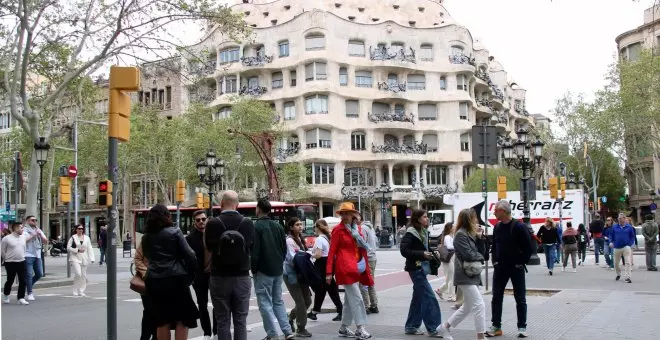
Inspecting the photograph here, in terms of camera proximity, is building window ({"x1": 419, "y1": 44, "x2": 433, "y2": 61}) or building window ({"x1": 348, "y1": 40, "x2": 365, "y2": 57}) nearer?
building window ({"x1": 348, "y1": 40, "x2": 365, "y2": 57})

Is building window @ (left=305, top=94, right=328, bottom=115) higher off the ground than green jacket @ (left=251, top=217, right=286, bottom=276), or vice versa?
building window @ (left=305, top=94, right=328, bottom=115)

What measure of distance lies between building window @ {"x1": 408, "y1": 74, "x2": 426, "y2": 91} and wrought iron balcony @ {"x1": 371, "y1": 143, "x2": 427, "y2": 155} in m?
5.46

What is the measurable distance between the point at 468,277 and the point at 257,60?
2240 inches

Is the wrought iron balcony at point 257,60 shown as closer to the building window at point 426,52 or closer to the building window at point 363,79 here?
the building window at point 363,79

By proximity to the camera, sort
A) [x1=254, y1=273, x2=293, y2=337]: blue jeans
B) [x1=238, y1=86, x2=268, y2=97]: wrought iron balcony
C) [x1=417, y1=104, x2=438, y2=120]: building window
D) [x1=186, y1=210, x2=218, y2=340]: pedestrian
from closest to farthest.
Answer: [x1=186, y1=210, x2=218, y2=340]: pedestrian, [x1=254, y1=273, x2=293, y2=337]: blue jeans, [x1=238, y1=86, x2=268, y2=97]: wrought iron balcony, [x1=417, y1=104, x2=438, y2=120]: building window

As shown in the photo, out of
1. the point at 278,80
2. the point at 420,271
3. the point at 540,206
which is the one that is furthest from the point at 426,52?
the point at 420,271

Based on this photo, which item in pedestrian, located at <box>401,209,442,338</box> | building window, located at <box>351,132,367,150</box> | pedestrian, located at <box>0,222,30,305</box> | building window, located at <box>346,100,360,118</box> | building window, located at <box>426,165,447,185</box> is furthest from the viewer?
building window, located at <box>426,165,447,185</box>

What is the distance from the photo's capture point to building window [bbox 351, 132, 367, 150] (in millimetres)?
63125

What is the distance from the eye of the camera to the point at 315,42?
62281 millimetres

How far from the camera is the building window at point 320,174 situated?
201 feet

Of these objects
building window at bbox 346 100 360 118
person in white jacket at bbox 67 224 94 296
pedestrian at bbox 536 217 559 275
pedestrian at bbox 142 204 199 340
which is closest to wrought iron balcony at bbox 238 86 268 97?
building window at bbox 346 100 360 118

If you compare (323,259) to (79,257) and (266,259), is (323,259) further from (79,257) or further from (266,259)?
(79,257)

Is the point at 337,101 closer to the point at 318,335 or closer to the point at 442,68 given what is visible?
the point at 442,68

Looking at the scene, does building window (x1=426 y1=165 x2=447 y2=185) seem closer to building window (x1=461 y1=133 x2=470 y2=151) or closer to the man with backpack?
building window (x1=461 y1=133 x2=470 y2=151)
